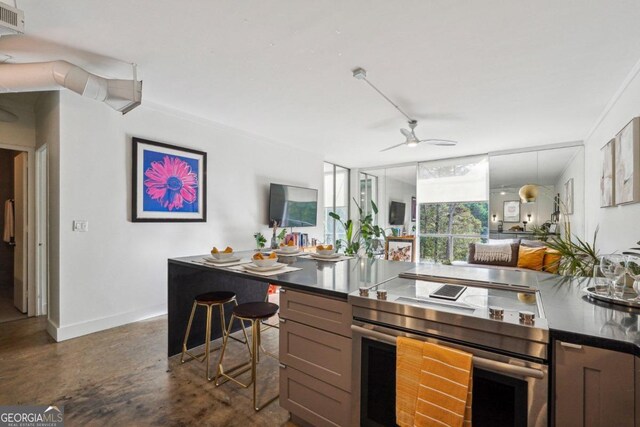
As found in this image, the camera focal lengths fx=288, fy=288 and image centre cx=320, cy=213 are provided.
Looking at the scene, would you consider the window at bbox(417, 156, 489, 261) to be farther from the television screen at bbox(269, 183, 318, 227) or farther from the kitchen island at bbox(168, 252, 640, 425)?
the kitchen island at bbox(168, 252, 640, 425)

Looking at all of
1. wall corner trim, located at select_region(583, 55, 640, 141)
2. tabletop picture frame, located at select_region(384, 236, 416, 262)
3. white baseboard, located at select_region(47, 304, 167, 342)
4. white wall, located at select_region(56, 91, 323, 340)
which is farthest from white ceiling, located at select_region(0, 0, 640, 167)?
white baseboard, located at select_region(47, 304, 167, 342)

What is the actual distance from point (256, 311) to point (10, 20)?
7.02 ft

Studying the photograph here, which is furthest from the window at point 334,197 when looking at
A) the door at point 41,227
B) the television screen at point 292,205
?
the door at point 41,227

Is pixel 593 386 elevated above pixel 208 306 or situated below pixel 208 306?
above

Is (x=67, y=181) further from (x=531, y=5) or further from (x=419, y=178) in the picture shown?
(x=419, y=178)

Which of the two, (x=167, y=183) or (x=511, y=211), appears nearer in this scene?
(x=167, y=183)

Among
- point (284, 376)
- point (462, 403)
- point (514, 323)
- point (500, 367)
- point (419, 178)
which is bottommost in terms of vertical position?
point (284, 376)

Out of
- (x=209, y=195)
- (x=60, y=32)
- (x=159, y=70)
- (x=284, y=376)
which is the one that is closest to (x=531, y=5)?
(x=284, y=376)

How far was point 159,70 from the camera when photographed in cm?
257

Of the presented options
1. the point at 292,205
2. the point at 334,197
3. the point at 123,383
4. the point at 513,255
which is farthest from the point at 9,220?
the point at 513,255

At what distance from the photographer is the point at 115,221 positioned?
10.2 ft

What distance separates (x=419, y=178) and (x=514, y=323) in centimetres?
581

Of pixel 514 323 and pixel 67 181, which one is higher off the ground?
pixel 67 181

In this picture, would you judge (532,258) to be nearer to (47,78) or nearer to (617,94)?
(617,94)
